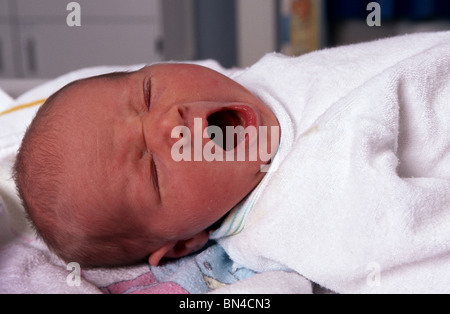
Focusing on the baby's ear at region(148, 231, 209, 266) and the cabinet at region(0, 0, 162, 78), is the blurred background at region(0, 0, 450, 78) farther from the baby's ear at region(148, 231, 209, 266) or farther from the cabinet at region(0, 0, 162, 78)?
the baby's ear at region(148, 231, 209, 266)

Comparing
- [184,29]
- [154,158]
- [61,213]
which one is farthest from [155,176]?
[184,29]

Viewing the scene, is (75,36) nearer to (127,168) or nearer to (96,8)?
Answer: (96,8)

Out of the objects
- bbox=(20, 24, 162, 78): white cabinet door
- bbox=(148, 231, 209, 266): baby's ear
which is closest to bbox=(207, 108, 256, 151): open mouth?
bbox=(148, 231, 209, 266): baby's ear

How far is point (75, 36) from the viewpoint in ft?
8.38

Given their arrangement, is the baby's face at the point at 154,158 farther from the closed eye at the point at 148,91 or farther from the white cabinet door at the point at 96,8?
the white cabinet door at the point at 96,8

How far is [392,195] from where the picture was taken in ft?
2.05

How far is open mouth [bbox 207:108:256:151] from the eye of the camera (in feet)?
2.48

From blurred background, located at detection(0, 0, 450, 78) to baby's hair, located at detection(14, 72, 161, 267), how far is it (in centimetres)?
158

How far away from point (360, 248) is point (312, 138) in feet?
0.53

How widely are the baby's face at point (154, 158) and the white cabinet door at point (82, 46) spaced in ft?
5.64

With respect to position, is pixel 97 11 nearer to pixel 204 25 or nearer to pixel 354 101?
pixel 204 25

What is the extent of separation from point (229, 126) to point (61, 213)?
0.89 ft
